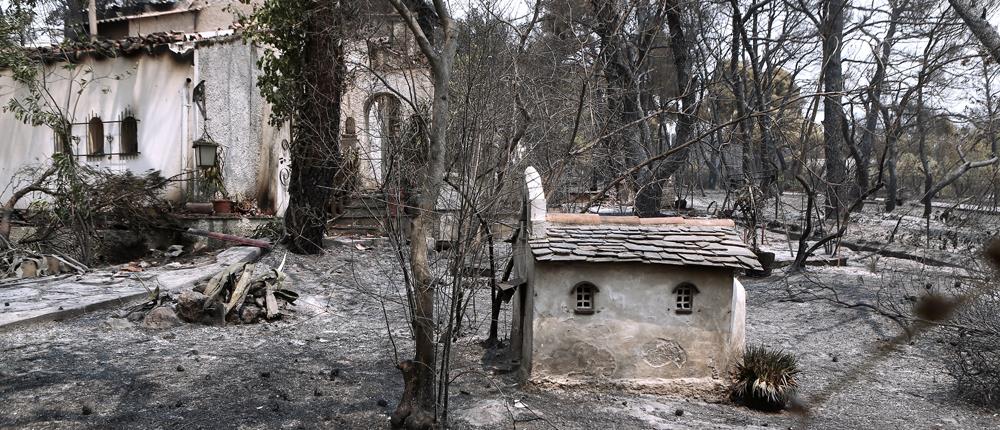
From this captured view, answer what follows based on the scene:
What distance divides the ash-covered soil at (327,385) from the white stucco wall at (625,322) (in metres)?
0.26

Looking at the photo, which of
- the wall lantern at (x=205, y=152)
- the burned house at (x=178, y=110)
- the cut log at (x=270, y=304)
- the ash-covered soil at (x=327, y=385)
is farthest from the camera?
the burned house at (x=178, y=110)

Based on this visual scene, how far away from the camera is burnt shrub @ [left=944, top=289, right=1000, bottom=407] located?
7.41 metres

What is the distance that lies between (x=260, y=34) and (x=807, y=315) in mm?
10523

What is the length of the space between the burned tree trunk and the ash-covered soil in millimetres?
3004

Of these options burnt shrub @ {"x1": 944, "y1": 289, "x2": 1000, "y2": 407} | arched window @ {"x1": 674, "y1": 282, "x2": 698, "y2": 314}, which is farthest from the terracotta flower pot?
burnt shrub @ {"x1": 944, "y1": 289, "x2": 1000, "y2": 407}

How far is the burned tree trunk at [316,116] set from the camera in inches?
505

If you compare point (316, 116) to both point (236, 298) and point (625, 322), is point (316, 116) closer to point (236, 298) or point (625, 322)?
point (236, 298)

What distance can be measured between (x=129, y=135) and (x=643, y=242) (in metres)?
13.4

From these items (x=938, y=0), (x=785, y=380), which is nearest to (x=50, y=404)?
(x=785, y=380)

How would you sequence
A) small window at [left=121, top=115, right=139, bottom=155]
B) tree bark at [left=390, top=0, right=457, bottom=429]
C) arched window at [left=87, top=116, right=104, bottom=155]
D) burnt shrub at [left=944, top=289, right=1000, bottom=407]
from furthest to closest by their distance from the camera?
arched window at [left=87, top=116, right=104, bottom=155], small window at [left=121, top=115, right=139, bottom=155], burnt shrub at [left=944, top=289, right=1000, bottom=407], tree bark at [left=390, top=0, right=457, bottom=429]

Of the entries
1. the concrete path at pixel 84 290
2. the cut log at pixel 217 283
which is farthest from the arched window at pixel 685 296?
the concrete path at pixel 84 290

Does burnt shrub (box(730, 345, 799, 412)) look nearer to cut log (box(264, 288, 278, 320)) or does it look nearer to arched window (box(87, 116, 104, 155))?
cut log (box(264, 288, 278, 320))

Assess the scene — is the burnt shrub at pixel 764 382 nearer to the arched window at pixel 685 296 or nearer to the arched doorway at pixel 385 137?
the arched window at pixel 685 296

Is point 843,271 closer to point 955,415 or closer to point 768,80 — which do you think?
point 768,80
